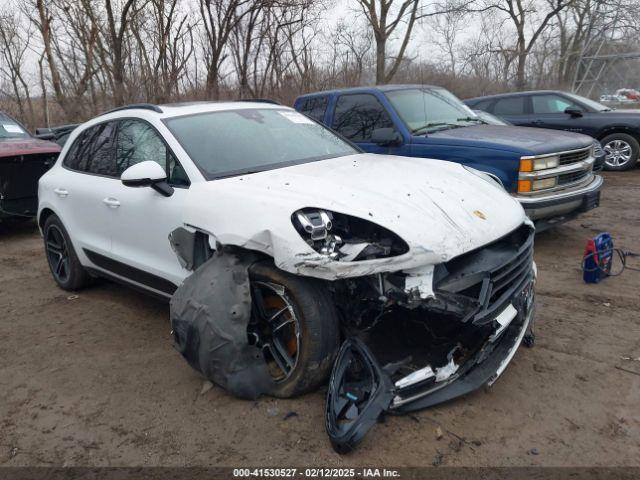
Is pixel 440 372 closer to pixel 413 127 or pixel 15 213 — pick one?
pixel 413 127

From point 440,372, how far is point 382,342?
1.45 feet

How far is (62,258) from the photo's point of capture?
503 centimetres

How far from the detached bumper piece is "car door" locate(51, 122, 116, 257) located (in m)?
2.34

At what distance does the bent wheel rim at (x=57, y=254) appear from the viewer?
16.3 feet

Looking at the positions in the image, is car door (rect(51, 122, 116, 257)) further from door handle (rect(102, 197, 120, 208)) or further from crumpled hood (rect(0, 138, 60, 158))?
crumpled hood (rect(0, 138, 60, 158))

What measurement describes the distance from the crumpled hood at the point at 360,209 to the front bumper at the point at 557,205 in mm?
1817

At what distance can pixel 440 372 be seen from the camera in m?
2.67

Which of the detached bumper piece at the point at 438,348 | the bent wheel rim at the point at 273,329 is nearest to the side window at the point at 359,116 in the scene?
the detached bumper piece at the point at 438,348

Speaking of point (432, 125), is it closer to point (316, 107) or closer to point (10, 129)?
point (316, 107)

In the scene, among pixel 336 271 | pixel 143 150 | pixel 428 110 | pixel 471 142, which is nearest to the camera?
pixel 336 271

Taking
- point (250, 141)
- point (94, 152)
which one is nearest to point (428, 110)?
point (250, 141)

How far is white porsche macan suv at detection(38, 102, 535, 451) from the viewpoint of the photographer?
2633mm

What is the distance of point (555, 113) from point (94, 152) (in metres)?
8.75

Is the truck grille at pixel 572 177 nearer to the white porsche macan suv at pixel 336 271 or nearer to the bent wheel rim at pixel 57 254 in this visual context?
Result: the white porsche macan suv at pixel 336 271
